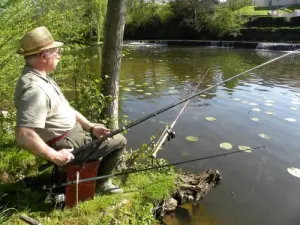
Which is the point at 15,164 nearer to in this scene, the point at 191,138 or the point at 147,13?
the point at 191,138

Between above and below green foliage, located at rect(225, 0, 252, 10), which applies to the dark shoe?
below

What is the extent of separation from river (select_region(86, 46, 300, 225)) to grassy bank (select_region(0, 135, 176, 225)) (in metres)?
0.58

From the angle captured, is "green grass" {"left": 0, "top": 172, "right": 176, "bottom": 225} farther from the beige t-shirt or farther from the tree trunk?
the tree trunk

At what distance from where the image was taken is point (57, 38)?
18.0ft

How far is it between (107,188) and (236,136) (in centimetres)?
489

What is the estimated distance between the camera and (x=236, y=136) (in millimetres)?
8102

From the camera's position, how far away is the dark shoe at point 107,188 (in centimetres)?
406

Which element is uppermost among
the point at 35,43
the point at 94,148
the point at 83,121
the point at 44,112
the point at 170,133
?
the point at 35,43

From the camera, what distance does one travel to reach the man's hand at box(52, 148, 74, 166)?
9.76ft

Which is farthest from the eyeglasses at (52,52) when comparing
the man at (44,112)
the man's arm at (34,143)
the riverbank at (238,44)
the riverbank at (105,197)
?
the riverbank at (238,44)

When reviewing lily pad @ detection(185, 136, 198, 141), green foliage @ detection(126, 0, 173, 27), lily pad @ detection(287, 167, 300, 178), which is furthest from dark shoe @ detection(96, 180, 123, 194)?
green foliage @ detection(126, 0, 173, 27)

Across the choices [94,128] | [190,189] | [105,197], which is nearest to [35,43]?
[94,128]

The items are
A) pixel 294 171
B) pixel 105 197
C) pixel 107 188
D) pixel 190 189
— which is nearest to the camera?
pixel 105 197

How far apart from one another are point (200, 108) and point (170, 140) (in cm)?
328
